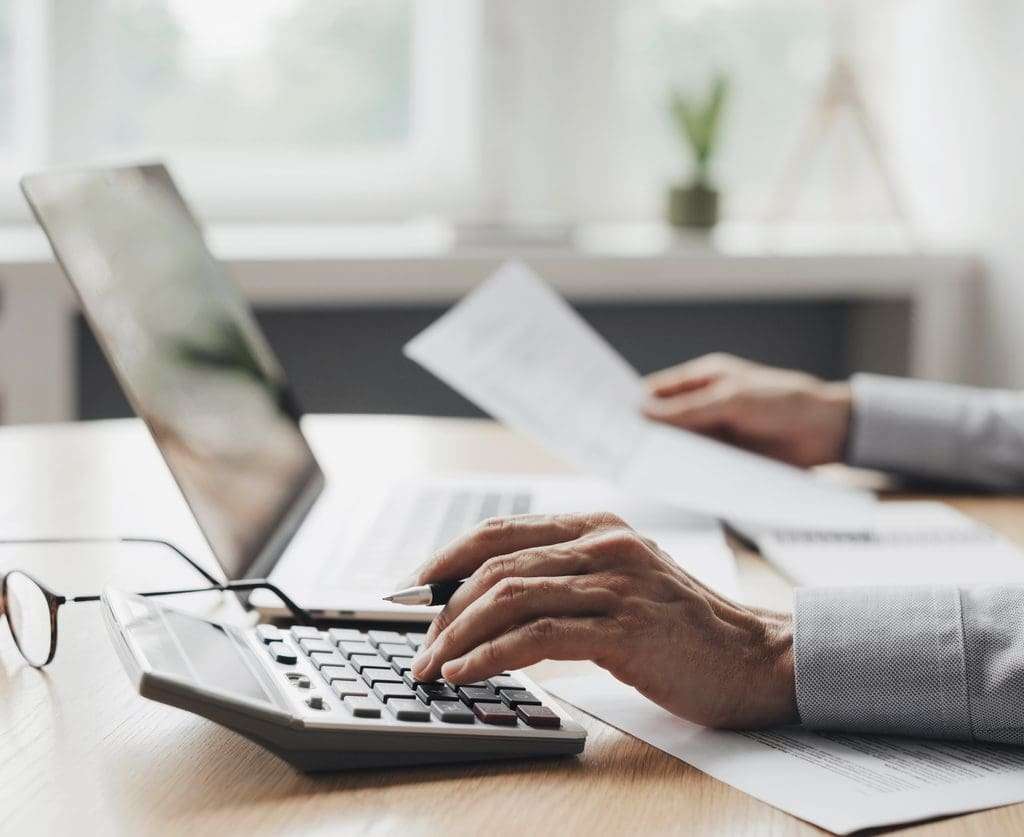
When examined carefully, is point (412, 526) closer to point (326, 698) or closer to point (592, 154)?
point (326, 698)

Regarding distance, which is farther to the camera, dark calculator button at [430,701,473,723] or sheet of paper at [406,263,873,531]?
sheet of paper at [406,263,873,531]

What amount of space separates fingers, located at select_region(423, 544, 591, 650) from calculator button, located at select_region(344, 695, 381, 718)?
6 centimetres

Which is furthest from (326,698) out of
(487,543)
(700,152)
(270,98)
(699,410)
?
(270,98)

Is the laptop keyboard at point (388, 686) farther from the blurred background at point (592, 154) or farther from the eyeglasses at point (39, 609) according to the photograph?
the blurred background at point (592, 154)

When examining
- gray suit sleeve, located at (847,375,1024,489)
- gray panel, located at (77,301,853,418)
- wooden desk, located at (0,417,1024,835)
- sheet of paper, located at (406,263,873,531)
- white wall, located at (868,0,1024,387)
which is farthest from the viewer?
gray panel, located at (77,301,853,418)

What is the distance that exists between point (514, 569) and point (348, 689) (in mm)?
96

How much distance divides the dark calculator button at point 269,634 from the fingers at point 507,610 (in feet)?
0.28

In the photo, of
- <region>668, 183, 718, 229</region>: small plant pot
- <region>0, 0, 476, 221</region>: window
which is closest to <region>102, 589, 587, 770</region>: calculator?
<region>668, 183, 718, 229</region>: small plant pot

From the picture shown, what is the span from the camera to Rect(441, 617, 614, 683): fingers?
0.61 metres

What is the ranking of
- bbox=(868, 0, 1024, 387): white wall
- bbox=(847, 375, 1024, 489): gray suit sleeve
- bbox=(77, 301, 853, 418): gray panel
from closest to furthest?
bbox=(847, 375, 1024, 489): gray suit sleeve
bbox=(868, 0, 1024, 387): white wall
bbox=(77, 301, 853, 418): gray panel

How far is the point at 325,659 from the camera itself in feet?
2.11

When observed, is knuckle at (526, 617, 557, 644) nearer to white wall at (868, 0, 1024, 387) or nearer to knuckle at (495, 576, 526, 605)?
knuckle at (495, 576, 526, 605)

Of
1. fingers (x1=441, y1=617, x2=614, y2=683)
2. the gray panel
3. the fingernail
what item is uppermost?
fingers (x1=441, y1=617, x2=614, y2=683)

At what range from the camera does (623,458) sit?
1124 millimetres
